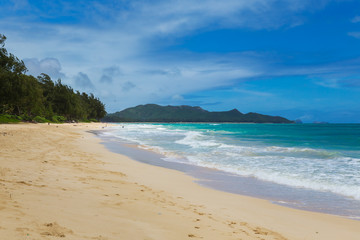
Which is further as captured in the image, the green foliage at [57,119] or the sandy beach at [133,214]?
the green foliage at [57,119]

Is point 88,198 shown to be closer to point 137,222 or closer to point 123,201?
point 123,201

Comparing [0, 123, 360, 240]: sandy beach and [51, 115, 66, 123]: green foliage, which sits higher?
[51, 115, 66, 123]: green foliage

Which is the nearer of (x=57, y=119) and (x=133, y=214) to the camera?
(x=133, y=214)

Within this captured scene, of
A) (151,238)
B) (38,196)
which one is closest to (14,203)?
(38,196)

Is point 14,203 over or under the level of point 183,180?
over

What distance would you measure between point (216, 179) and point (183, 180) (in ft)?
4.89

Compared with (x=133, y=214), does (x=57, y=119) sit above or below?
above

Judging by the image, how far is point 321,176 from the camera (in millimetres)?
10859

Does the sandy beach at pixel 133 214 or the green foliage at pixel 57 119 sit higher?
the green foliage at pixel 57 119

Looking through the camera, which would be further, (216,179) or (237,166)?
(237,166)

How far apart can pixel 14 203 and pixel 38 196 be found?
69cm

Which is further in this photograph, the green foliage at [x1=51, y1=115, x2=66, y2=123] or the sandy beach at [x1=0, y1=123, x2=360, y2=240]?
the green foliage at [x1=51, y1=115, x2=66, y2=123]

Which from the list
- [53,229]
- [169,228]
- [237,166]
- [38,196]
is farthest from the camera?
[237,166]

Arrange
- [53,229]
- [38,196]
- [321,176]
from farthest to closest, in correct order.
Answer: [321,176] < [38,196] < [53,229]
